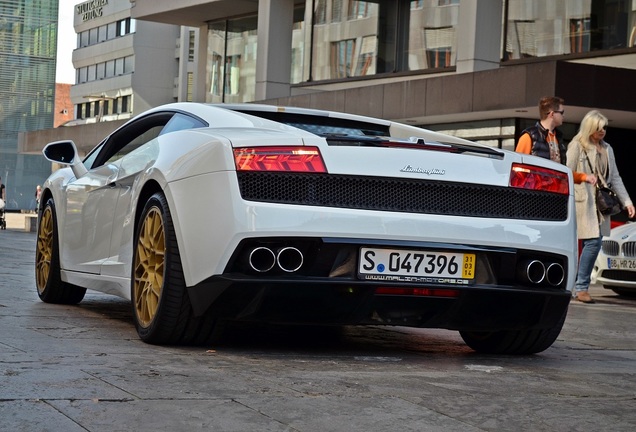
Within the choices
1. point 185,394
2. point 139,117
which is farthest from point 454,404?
point 139,117

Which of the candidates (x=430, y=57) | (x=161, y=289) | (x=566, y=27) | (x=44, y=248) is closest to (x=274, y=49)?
(x=430, y=57)

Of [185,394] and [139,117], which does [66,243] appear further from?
[185,394]

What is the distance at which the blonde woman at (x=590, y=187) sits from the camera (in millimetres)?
11516

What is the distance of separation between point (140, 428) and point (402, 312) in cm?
228

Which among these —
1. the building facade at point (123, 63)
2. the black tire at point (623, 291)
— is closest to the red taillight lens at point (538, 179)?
the black tire at point (623, 291)

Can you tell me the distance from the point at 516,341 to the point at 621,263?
7153mm

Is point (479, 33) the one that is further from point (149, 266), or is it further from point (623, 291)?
point (149, 266)

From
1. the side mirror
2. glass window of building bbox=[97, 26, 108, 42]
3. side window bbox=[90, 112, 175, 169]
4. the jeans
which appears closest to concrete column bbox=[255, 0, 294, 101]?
the jeans

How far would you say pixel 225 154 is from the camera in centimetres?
532

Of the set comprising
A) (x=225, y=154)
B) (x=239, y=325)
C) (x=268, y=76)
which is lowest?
(x=239, y=325)

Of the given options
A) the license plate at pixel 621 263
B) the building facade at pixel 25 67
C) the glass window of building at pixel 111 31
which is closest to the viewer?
the license plate at pixel 621 263

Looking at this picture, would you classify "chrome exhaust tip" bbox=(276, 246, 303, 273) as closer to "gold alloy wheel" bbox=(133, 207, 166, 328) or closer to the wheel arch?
"gold alloy wheel" bbox=(133, 207, 166, 328)

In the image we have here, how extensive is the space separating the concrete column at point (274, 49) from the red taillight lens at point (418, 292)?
1178 inches

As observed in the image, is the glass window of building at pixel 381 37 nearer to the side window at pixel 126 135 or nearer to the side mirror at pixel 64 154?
the side mirror at pixel 64 154
